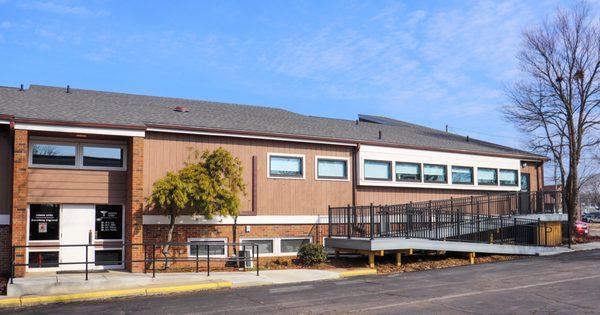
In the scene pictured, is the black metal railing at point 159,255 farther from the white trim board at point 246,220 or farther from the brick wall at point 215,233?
the white trim board at point 246,220

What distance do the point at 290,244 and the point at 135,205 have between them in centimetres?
601

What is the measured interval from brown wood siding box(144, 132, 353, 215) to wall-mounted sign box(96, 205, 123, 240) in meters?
1.14

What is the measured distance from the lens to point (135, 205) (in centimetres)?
1692

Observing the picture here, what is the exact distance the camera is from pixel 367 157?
2228cm

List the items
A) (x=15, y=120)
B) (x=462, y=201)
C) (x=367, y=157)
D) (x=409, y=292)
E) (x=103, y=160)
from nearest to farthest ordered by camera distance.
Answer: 1. (x=409, y=292)
2. (x=15, y=120)
3. (x=103, y=160)
4. (x=367, y=157)
5. (x=462, y=201)

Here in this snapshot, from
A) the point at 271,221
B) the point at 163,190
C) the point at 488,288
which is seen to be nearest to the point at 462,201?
the point at 271,221

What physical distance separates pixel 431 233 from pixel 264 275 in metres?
6.70

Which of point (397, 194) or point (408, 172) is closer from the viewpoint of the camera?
point (397, 194)

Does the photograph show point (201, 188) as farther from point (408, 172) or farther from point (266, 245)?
point (408, 172)

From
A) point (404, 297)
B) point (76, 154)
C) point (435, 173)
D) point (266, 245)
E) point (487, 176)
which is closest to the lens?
point (404, 297)

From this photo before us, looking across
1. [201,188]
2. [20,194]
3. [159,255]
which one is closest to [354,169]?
[201,188]

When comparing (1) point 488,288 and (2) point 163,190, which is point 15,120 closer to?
(2) point 163,190

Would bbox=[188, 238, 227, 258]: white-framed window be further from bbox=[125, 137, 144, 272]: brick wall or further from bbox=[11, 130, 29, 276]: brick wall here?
bbox=[11, 130, 29, 276]: brick wall

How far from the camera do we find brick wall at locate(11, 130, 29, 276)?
1541 cm
